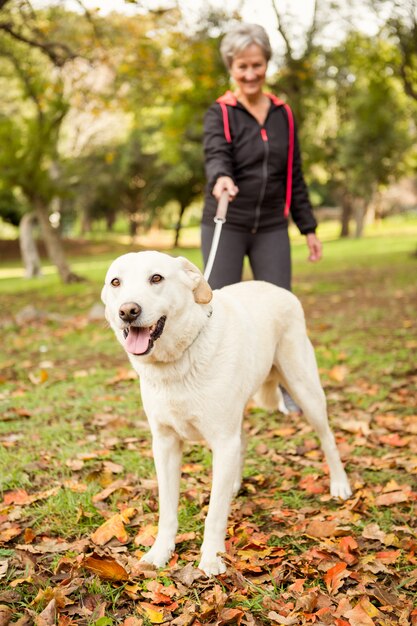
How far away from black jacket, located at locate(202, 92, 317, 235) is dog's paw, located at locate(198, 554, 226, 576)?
247cm

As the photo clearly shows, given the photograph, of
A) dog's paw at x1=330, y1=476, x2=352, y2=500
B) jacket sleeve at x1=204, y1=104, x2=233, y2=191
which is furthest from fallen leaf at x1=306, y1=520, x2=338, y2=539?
jacket sleeve at x1=204, y1=104, x2=233, y2=191

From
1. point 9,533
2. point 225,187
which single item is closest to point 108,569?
point 9,533

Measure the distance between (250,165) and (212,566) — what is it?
287 centimetres

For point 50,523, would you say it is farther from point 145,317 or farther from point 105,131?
point 105,131

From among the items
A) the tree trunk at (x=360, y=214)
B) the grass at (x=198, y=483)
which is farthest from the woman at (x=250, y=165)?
the tree trunk at (x=360, y=214)

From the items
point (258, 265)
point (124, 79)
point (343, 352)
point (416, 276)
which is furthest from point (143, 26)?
point (258, 265)

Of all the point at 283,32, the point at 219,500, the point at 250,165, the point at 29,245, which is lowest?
the point at 219,500

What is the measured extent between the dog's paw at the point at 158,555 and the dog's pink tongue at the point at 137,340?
3.73ft

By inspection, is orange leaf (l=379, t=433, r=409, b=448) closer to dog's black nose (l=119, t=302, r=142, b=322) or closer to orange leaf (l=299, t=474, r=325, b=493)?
orange leaf (l=299, t=474, r=325, b=493)

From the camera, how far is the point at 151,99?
19.1 m

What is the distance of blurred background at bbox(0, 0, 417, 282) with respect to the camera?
1454cm

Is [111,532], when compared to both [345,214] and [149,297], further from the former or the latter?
[345,214]

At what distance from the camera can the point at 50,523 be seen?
11.4 ft

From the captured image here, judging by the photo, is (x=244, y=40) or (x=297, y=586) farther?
(x=244, y=40)
